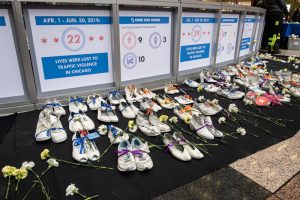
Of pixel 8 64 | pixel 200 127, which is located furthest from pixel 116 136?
pixel 8 64

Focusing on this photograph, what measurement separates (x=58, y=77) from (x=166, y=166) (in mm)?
2122

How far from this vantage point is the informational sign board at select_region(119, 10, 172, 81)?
11.8ft

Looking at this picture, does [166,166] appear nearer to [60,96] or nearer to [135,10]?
[60,96]

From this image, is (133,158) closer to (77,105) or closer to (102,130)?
(102,130)

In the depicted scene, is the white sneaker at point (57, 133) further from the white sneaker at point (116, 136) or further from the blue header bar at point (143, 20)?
the blue header bar at point (143, 20)

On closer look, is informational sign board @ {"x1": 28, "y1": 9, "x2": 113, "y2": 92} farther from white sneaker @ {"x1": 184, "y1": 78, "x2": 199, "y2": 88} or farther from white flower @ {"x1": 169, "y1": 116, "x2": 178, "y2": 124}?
white sneaker @ {"x1": 184, "y1": 78, "x2": 199, "y2": 88}

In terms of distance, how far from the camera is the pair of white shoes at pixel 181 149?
7.22 feet

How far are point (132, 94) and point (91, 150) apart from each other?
1.59 m

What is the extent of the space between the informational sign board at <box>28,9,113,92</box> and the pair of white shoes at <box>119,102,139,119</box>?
0.74m

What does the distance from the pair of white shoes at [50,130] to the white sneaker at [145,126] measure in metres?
0.89

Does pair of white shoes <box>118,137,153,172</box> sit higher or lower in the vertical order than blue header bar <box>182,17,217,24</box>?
lower

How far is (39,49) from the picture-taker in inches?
118

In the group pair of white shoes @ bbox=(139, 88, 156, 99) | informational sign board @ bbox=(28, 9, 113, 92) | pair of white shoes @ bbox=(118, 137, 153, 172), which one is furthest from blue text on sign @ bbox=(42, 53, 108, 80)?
pair of white shoes @ bbox=(118, 137, 153, 172)

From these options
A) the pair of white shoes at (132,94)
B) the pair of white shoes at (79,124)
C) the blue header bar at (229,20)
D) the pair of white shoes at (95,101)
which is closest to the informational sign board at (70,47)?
the pair of white shoes at (95,101)
